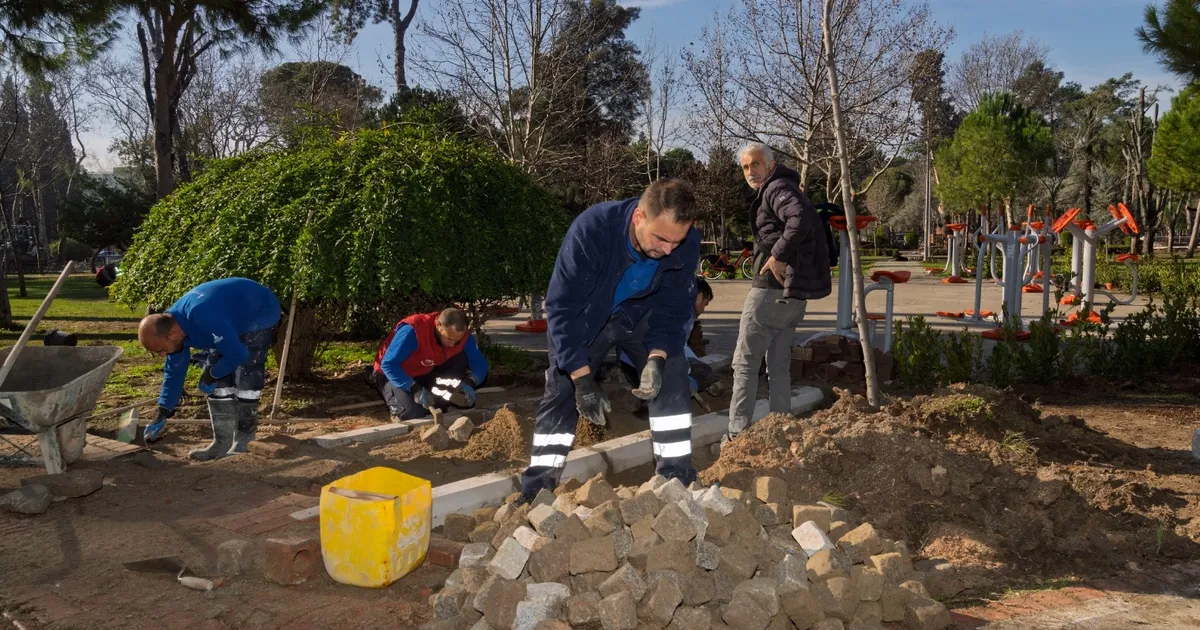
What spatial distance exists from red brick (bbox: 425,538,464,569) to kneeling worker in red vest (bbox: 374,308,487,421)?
2.40 m

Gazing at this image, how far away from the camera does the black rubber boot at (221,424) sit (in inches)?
202

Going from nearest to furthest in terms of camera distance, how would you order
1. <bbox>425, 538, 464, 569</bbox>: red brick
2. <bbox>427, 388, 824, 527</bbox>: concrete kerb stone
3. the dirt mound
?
<bbox>425, 538, 464, 569</bbox>: red brick, <bbox>427, 388, 824, 527</bbox>: concrete kerb stone, the dirt mound

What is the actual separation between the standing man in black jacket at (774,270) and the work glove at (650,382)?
1.29 meters

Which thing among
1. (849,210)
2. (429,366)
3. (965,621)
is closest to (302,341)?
(429,366)

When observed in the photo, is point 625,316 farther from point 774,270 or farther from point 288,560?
point 288,560

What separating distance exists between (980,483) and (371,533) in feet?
9.20

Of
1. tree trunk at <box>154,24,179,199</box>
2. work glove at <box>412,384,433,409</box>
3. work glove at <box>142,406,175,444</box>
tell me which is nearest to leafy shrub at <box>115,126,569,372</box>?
work glove at <box>412,384,433,409</box>

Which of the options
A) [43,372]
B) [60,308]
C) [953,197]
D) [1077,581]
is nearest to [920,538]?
[1077,581]

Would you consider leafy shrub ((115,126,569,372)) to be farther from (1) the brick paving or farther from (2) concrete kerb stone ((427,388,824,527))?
(1) the brick paving

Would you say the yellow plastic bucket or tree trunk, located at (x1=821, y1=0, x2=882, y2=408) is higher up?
tree trunk, located at (x1=821, y1=0, x2=882, y2=408)

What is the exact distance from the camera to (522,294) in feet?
22.4

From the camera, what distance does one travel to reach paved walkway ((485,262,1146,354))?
11125 millimetres

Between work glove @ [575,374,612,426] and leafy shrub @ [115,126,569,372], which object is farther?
leafy shrub @ [115,126,569,372]

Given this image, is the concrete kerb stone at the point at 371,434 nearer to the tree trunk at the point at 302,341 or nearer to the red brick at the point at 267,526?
the red brick at the point at 267,526
